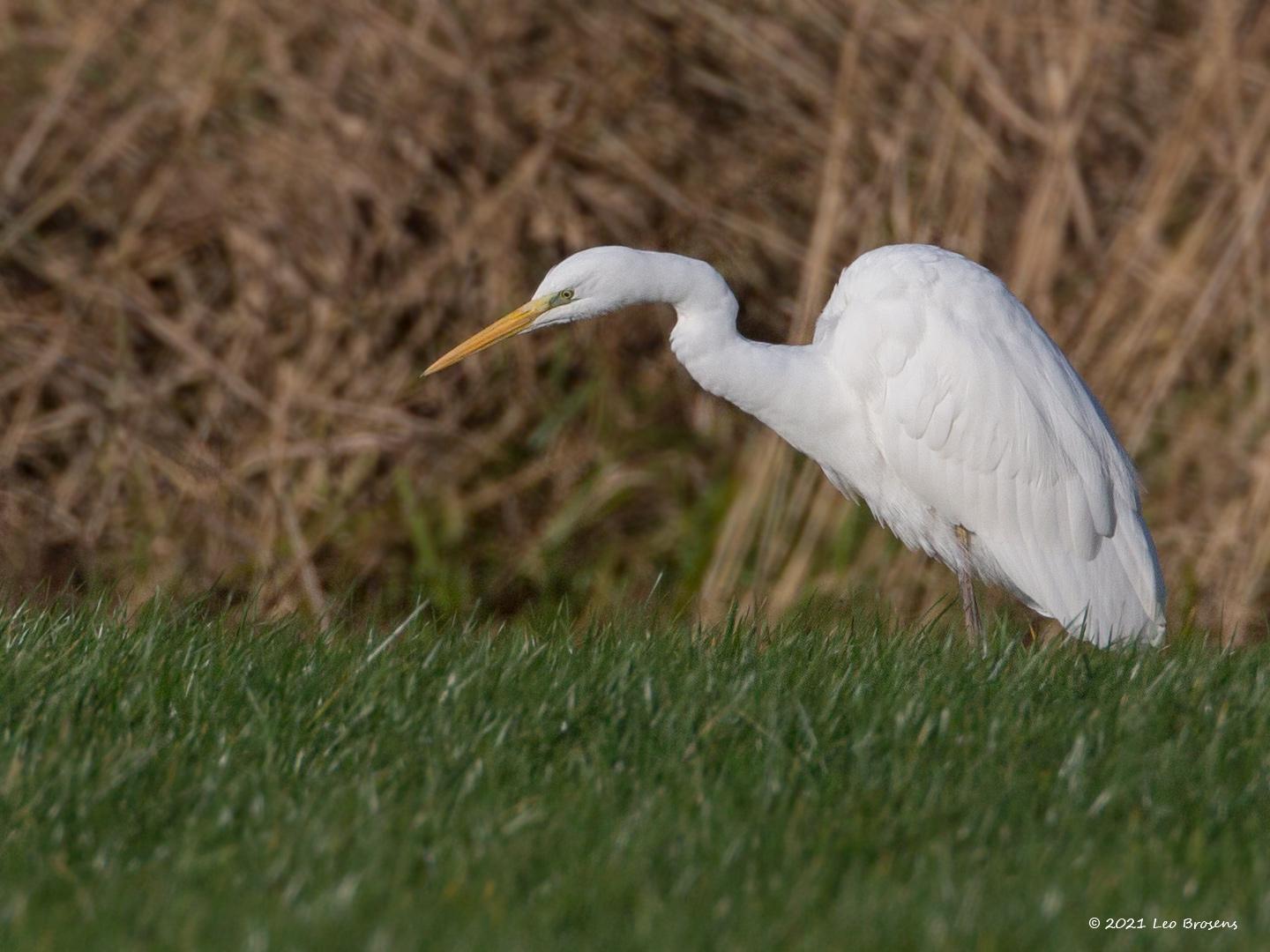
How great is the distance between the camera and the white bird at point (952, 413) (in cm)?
448

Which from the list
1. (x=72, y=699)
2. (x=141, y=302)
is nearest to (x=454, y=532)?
(x=141, y=302)

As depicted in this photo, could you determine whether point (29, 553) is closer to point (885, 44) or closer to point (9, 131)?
point (9, 131)

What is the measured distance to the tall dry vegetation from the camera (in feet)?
21.7

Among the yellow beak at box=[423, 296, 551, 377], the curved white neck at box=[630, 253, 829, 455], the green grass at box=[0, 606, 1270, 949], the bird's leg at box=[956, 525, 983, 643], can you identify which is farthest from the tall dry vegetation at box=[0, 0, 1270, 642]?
the green grass at box=[0, 606, 1270, 949]

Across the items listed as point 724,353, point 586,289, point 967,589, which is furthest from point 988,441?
point 586,289

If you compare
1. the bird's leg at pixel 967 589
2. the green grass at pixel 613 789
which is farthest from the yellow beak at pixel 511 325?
the bird's leg at pixel 967 589

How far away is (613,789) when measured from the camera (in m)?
2.95

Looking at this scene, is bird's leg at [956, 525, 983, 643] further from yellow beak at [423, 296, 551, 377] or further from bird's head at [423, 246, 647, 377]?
yellow beak at [423, 296, 551, 377]

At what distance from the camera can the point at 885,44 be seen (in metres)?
7.18

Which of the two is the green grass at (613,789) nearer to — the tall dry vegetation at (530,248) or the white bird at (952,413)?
the white bird at (952,413)

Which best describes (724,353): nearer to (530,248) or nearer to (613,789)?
(613,789)

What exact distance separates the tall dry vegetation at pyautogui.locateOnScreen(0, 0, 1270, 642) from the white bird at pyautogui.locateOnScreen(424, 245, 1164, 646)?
174 cm

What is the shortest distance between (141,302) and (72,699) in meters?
4.13

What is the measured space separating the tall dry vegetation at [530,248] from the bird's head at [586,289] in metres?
2.23
